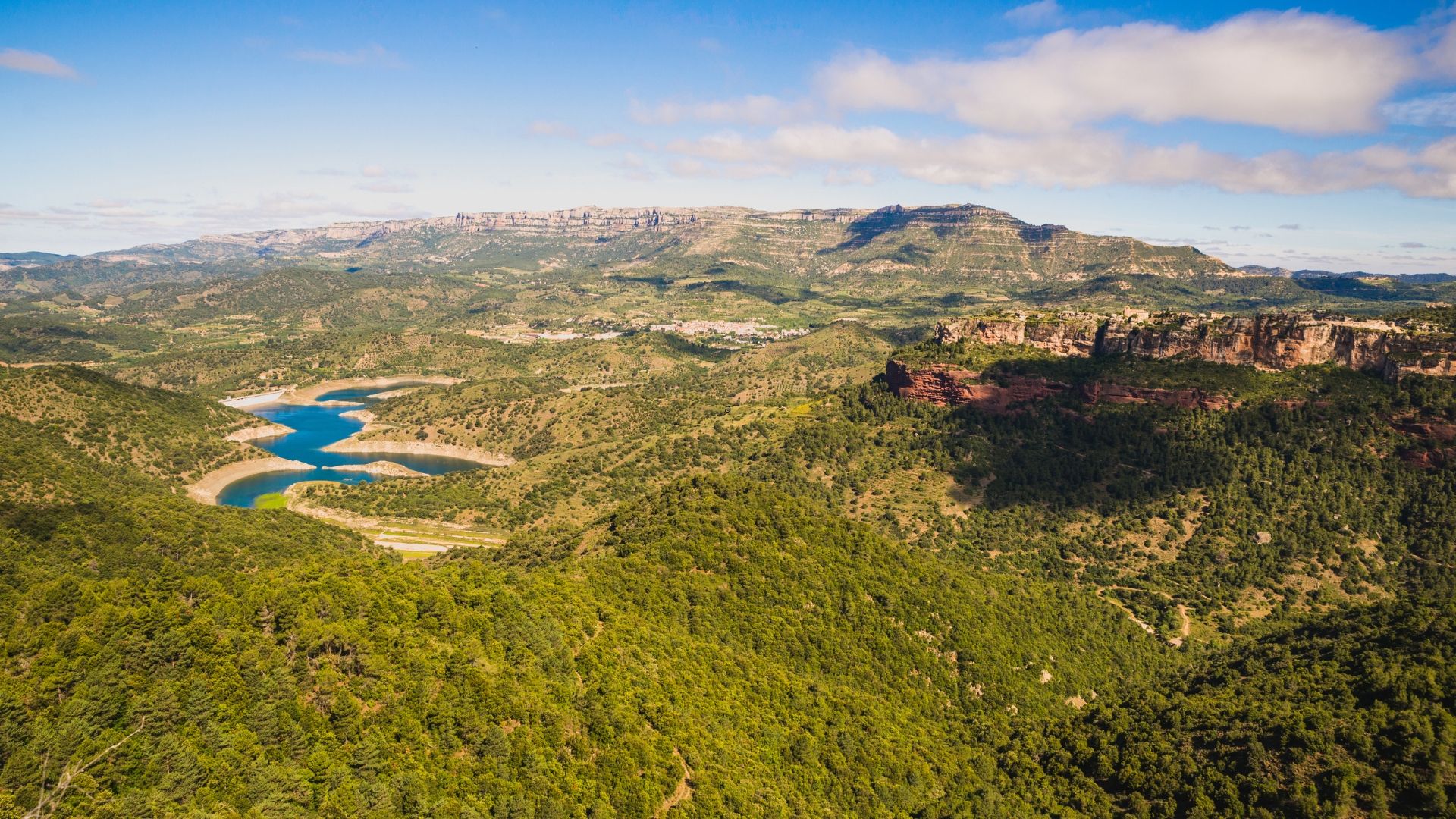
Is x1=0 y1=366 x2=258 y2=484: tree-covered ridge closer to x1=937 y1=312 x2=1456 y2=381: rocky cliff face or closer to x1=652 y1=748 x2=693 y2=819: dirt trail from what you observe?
x1=652 y1=748 x2=693 y2=819: dirt trail

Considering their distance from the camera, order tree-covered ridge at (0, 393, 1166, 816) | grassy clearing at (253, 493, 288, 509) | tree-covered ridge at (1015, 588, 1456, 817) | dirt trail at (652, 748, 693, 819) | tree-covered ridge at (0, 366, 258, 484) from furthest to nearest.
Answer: grassy clearing at (253, 493, 288, 509) → tree-covered ridge at (0, 366, 258, 484) → tree-covered ridge at (1015, 588, 1456, 817) → dirt trail at (652, 748, 693, 819) → tree-covered ridge at (0, 393, 1166, 816)

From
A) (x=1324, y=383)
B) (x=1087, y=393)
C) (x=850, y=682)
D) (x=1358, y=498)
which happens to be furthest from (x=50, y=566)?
(x=1324, y=383)

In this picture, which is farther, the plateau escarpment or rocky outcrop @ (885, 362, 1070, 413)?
rocky outcrop @ (885, 362, 1070, 413)

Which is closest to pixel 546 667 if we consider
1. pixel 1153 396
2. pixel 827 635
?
pixel 827 635

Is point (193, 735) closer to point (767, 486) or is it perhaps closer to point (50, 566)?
point (50, 566)

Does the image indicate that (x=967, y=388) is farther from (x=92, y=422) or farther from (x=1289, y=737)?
(x=92, y=422)

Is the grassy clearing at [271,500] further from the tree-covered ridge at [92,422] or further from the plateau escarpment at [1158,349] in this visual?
the plateau escarpment at [1158,349]

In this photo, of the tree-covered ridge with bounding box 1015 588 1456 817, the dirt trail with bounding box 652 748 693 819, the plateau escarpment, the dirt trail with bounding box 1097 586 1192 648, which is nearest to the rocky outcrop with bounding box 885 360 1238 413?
the plateau escarpment

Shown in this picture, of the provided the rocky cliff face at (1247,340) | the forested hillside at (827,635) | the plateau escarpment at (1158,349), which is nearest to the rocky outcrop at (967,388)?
the plateau escarpment at (1158,349)
